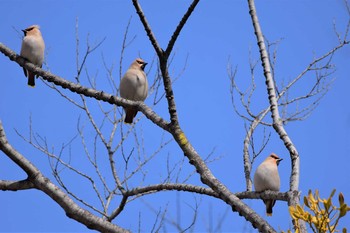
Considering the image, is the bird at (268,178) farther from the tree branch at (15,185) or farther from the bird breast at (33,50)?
the tree branch at (15,185)

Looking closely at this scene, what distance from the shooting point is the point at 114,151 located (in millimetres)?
6316

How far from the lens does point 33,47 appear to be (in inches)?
288

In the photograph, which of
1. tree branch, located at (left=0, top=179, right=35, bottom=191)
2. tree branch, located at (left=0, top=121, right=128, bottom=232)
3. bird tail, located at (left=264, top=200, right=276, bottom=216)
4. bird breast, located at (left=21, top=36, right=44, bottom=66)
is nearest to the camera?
tree branch, located at (left=0, top=121, right=128, bottom=232)

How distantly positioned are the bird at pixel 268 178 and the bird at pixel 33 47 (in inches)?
122

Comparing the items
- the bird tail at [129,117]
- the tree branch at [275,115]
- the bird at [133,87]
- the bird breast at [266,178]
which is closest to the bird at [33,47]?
the bird at [133,87]

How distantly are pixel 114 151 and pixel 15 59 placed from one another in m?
1.54

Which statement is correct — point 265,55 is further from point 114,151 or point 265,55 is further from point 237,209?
point 114,151

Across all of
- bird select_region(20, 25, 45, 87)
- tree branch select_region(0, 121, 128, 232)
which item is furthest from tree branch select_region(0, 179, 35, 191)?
bird select_region(20, 25, 45, 87)

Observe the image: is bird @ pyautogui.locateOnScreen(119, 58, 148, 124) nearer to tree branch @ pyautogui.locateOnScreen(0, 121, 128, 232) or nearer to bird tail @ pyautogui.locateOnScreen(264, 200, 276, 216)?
bird tail @ pyautogui.locateOnScreen(264, 200, 276, 216)

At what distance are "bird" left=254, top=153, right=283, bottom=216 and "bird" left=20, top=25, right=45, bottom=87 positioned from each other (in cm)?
309

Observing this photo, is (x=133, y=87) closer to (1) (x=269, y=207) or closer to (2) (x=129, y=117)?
(2) (x=129, y=117)

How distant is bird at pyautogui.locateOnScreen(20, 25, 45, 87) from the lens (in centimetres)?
719

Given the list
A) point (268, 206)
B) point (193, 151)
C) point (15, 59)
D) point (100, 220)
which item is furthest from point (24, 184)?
point (268, 206)

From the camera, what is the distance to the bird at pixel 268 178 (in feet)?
21.0
